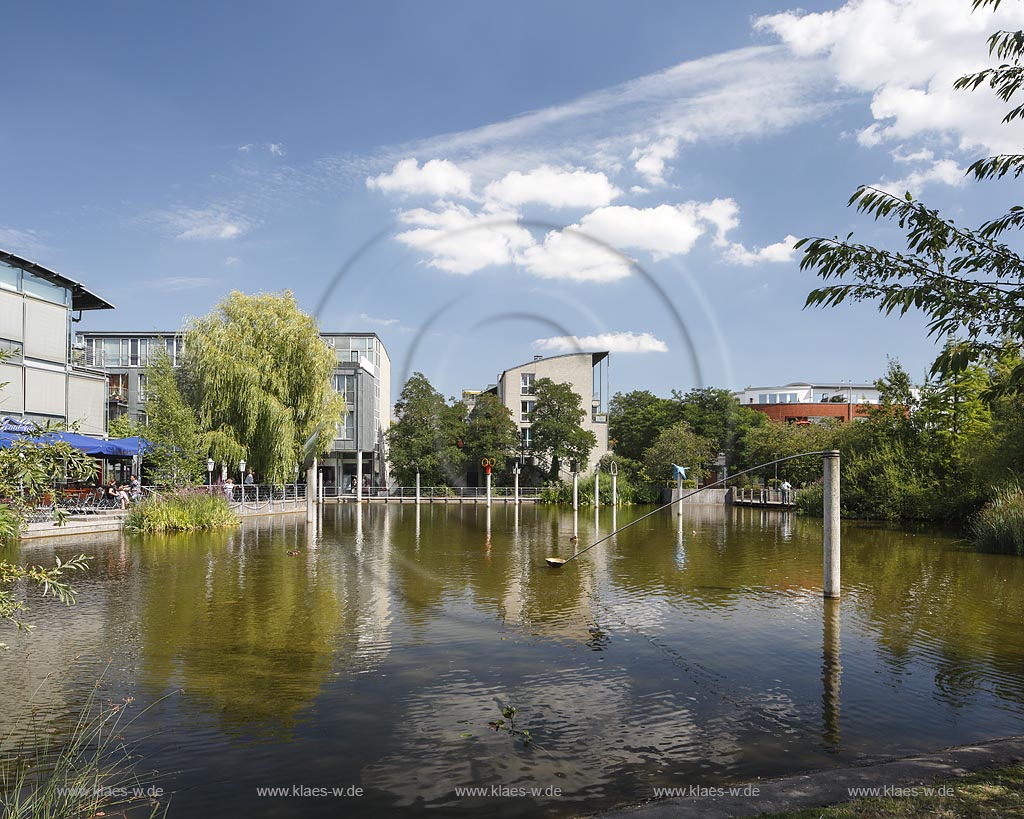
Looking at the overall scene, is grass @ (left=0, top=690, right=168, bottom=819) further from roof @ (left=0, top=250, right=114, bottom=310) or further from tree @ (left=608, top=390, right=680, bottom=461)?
tree @ (left=608, top=390, right=680, bottom=461)

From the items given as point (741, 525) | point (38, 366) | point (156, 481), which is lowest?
point (741, 525)

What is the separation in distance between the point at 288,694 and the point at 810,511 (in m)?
41.5

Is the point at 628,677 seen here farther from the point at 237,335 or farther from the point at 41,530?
the point at 237,335

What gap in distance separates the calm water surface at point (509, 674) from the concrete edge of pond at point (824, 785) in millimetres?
693

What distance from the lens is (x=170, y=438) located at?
31297mm

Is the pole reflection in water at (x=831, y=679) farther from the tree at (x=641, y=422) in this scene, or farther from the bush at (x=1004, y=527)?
the tree at (x=641, y=422)

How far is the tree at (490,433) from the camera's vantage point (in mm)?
61281

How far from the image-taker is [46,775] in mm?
6219

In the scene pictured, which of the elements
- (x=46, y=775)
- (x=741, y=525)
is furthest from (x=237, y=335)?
(x=46, y=775)

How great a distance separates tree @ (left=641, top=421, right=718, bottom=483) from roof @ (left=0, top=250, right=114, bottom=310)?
4013 cm

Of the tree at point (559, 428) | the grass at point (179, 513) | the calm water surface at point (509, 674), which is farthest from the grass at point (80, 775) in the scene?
the tree at point (559, 428)

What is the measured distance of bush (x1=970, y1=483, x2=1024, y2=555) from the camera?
72.2ft

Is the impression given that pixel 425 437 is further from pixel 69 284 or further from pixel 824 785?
pixel 824 785

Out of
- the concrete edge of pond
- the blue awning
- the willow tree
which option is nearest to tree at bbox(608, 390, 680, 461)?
the willow tree
